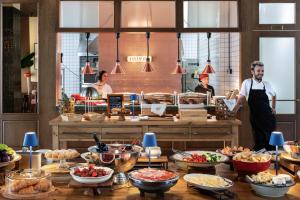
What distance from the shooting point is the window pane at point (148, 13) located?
21.5ft

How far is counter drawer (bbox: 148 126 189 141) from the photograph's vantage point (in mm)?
5504

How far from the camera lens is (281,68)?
6680 millimetres

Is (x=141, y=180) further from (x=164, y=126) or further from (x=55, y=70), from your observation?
(x=55, y=70)

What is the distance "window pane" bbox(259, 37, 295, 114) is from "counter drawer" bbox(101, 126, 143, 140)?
2519 millimetres

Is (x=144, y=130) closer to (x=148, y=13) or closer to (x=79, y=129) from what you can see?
(x=79, y=129)

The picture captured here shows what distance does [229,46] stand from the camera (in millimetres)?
8445

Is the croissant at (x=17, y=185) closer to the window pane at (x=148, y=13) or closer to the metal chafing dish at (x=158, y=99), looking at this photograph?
the metal chafing dish at (x=158, y=99)

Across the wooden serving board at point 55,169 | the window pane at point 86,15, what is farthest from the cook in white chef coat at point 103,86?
the wooden serving board at point 55,169

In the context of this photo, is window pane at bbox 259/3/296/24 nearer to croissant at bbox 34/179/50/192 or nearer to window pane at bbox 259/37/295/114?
window pane at bbox 259/37/295/114

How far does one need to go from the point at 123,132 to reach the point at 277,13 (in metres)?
3.28

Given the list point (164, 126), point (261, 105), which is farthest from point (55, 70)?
point (261, 105)

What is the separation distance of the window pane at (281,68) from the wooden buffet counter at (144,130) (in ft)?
5.15

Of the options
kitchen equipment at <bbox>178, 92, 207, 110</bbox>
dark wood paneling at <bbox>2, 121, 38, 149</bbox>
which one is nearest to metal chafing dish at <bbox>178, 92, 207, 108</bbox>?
kitchen equipment at <bbox>178, 92, 207, 110</bbox>

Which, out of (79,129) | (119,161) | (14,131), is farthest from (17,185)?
(14,131)
